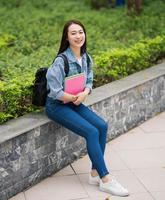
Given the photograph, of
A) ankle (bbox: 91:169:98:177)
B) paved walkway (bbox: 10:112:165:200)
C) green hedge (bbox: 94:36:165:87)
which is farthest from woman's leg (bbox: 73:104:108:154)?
green hedge (bbox: 94:36:165:87)

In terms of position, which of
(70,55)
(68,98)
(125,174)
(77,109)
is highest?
(70,55)

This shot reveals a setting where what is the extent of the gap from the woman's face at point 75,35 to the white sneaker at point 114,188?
1331 millimetres

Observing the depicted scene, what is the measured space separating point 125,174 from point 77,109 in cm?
83

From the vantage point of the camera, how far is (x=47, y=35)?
9.43 metres

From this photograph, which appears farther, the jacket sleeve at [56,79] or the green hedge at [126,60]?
the green hedge at [126,60]

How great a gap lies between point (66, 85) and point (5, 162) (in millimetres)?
928

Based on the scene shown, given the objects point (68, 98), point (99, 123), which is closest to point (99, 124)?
point (99, 123)

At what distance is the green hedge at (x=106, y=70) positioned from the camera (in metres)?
5.00

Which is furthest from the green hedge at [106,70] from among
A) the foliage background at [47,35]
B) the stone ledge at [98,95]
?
the stone ledge at [98,95]

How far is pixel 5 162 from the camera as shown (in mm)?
4434

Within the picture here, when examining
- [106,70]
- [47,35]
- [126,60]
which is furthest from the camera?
[47,35]

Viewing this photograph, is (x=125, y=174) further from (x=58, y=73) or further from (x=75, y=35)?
(x=75, y=35)

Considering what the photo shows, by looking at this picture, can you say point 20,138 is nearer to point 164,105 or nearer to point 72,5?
point 164,105

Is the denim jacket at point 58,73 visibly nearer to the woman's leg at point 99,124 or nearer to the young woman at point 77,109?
the young woman at point 77,109
